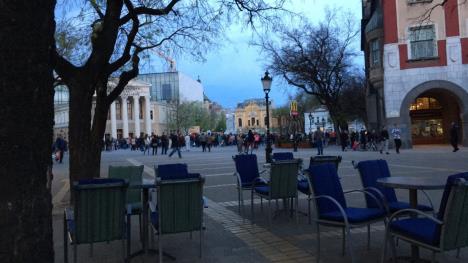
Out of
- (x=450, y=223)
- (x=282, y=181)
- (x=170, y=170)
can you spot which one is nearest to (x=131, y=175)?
(x=170, y=170)

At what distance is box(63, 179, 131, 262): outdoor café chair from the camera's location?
5.35 m

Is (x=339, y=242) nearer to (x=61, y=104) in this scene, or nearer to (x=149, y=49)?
(x=149, y=49)

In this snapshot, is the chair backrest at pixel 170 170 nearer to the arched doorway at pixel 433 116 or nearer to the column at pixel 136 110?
the arched doorway at pixel 433 116

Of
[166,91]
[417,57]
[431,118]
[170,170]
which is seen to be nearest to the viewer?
[170,170]

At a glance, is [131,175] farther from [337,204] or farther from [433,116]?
[433,116]

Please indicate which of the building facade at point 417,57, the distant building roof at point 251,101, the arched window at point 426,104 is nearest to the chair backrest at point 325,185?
the building facade at point 417,57

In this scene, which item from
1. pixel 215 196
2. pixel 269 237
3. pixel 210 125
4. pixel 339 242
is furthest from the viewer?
pixel 210 125

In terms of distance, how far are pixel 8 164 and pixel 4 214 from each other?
28cm

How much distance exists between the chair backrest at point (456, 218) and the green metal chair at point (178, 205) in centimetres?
259

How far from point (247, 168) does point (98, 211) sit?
4.50 meters

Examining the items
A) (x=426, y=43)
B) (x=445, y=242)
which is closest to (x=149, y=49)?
(x=445, y=242)

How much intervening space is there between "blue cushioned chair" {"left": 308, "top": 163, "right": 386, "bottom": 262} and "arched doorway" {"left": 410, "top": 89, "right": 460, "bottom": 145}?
115 ft

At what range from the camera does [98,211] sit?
17.8 feet

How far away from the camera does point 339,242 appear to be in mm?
6805
